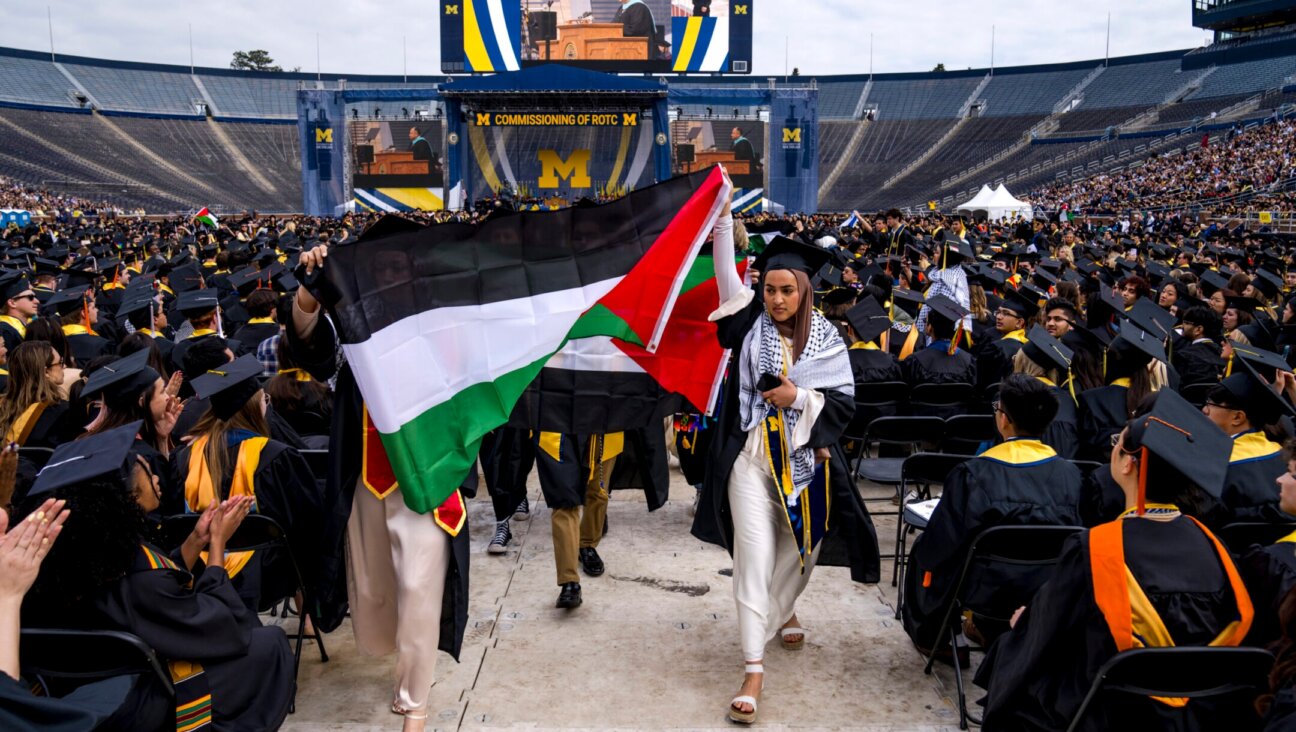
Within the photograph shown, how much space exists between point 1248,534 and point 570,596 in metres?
2.83

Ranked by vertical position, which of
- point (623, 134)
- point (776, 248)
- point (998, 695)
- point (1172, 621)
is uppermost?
point (623, 134)

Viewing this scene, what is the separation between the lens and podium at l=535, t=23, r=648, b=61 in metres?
38.8

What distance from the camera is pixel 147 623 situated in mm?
2693

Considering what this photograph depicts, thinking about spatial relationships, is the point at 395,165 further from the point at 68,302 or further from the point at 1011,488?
the point at 1011,488

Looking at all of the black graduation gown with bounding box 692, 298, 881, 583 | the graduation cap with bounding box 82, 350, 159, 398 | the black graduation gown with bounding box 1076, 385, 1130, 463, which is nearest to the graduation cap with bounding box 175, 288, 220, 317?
the graduation cap with bounding box 82, 350, 159, 398

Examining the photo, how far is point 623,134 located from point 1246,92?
1244 inches

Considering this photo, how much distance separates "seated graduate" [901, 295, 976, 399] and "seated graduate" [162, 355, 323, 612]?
4057 mm

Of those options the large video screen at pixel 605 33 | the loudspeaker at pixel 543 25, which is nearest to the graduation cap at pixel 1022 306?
the large video screen at pixel 605 33

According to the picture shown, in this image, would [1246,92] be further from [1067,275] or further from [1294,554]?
[1294,554]

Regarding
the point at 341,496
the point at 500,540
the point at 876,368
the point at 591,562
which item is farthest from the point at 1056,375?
the point at 341,496

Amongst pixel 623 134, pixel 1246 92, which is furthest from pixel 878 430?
pixel 1246 92

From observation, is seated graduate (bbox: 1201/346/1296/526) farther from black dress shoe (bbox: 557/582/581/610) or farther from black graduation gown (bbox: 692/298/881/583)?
black dress shoe (bbox: 557/582/581/610)

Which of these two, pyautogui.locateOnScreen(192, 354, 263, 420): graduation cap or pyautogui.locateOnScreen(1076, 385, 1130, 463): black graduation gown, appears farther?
pyautogui.locateOnScreen(1076, 385, 1130, 463): black graduation gown

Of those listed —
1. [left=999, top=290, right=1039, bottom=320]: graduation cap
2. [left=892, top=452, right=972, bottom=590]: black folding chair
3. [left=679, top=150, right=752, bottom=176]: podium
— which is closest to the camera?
[left=892, top=452, right=972, bottom=590]: black folding chair
